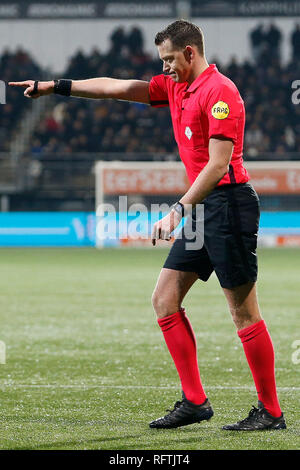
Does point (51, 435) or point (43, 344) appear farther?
point (43, 344)

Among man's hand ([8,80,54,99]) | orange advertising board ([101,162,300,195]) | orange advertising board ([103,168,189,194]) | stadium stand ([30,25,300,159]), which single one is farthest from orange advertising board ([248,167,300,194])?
man's hand ([8,80,54,99])

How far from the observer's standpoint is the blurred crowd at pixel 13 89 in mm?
26016

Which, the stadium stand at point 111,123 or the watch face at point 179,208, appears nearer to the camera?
the watch face at point 179,208

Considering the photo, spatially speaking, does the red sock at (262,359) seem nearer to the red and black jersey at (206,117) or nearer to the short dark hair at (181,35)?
the red and black jersey at (206,117)

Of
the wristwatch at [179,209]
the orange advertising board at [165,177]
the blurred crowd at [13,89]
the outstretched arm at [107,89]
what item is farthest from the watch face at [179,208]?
the blurred crowd at [13,89]

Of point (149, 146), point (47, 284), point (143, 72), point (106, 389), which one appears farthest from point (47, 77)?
point (106, 389)

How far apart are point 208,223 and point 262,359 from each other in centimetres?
73

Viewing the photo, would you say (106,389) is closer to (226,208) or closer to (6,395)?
(6,395)

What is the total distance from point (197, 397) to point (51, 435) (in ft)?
2.70

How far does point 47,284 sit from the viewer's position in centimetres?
1316

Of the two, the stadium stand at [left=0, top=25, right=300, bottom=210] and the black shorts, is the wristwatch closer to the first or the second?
the black shorts

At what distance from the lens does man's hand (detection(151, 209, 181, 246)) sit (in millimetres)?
4281

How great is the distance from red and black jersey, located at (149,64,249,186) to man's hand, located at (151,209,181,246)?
371 millimetres

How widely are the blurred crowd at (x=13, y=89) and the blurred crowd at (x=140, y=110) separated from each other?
46mm
